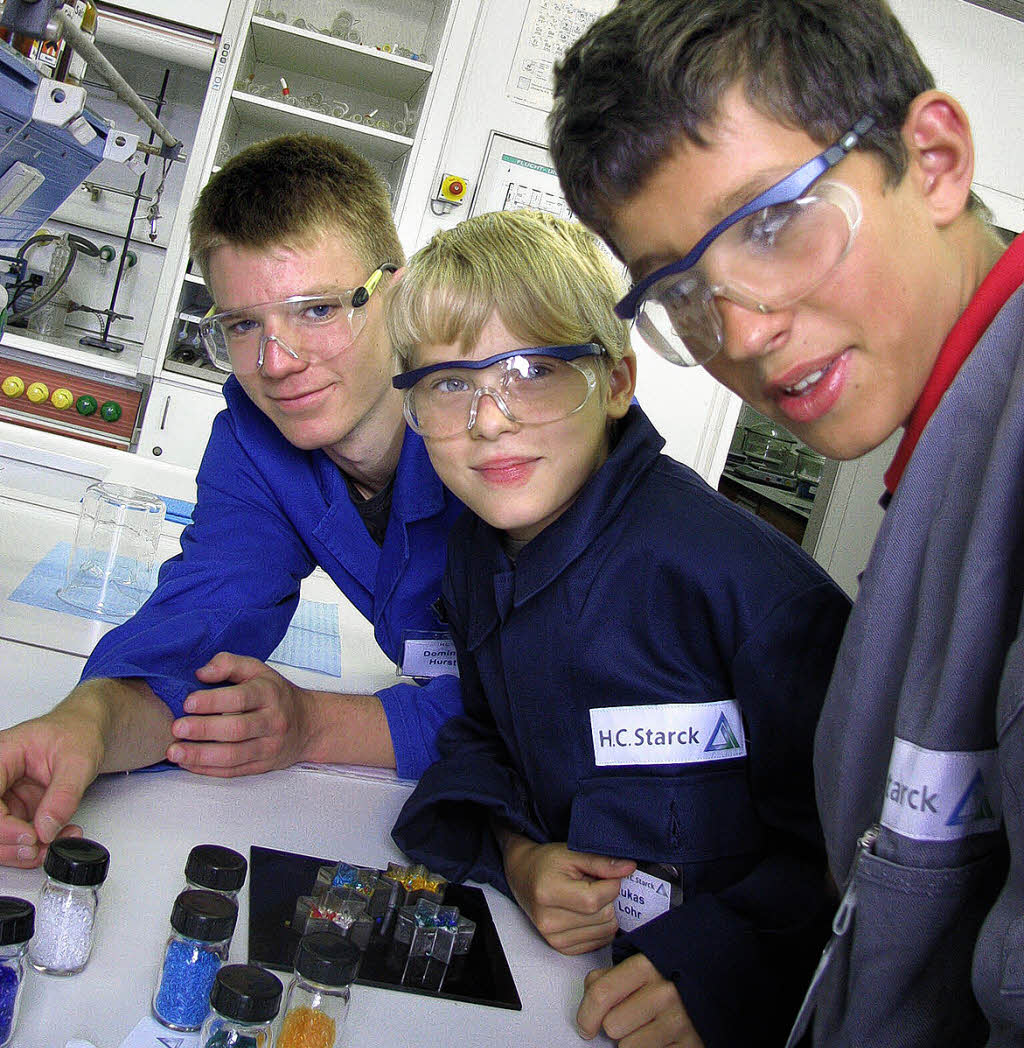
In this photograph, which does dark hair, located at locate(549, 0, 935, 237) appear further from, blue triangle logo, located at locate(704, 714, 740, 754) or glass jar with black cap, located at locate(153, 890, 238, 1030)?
glass jar with black cap, located at locate(153, 890, 238, 1030)

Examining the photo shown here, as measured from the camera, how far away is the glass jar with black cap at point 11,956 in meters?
0.59

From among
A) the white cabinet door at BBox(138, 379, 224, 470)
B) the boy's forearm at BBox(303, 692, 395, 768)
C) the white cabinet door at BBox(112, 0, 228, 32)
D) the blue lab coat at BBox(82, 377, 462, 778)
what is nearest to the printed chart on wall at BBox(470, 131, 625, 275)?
the white cabinet door at BBox(112, 0, 228, 32)

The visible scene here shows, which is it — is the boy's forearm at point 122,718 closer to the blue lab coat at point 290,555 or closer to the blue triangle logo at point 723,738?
the blue lab coat at point 290,555

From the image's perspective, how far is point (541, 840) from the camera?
3.45 ft

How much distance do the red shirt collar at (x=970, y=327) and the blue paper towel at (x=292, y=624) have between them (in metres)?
1.04

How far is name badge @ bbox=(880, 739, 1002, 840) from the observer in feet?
2.01

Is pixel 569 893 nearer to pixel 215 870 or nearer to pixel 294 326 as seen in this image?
pixel 215 870

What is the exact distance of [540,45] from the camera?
355 centimetres

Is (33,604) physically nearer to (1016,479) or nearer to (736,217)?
(736,217)

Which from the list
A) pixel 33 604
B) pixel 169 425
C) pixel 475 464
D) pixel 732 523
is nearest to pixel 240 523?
pixel 33 604

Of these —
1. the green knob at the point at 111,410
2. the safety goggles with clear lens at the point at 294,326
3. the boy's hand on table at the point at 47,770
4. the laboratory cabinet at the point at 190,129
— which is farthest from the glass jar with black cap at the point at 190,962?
the green knob at the point at 111,410

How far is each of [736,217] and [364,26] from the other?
3793mm

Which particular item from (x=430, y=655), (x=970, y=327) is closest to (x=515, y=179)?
(x=430, y=655)

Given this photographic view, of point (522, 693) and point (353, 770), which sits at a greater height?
point (522, 693)
